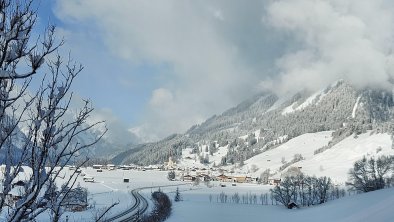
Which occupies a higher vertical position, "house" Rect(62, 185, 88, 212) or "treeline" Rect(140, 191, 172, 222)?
"house" Rect(62, 185, 88, 212)

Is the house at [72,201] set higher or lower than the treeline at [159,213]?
higher

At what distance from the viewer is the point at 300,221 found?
72.0 metres

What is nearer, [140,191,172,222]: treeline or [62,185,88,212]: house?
[62,185,88,212]: house

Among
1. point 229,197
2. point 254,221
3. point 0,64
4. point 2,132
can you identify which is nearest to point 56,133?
point 2,132

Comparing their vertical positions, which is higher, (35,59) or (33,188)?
(35,59)

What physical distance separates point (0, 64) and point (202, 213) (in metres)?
106

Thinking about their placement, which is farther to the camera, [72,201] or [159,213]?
[159,213]

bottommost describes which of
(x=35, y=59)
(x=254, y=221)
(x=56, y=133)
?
(x=254, y=221)

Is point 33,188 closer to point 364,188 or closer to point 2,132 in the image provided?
point 2,132

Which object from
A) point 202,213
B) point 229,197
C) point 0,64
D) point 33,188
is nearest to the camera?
point 0,64

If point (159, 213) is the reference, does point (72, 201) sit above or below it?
above

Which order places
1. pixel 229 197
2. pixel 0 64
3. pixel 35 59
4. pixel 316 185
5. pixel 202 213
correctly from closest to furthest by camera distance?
pixel 35 59 → pixel 0 64 → pixel 202 213 → pixel 316 185 → pixel 229 197

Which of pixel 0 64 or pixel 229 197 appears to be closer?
pixel 0 64

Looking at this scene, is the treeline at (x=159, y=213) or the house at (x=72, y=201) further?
the treeline at (x=159, y=213)
